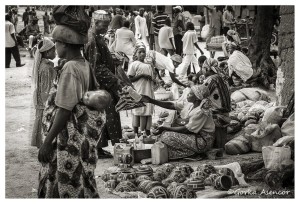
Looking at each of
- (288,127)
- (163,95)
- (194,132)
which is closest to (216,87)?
(194,132)

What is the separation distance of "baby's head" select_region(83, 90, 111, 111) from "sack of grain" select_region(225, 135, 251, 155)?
390 cm

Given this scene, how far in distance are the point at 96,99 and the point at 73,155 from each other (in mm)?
463

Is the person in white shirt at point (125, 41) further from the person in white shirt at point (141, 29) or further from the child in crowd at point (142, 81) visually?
the child in crowd at point (142, 81)

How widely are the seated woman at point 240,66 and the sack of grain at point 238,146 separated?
523cm

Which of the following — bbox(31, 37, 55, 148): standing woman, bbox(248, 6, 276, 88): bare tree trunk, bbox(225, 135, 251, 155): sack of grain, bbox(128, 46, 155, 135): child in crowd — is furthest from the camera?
bbox(248, 6, 276, 88): bare tree trunk

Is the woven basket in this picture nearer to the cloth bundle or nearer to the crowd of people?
the crowd of people

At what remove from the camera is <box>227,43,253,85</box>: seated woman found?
13.0m

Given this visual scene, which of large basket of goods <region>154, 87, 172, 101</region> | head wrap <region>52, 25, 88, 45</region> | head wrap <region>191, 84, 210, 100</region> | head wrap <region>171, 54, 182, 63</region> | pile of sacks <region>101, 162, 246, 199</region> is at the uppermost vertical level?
head wrap <region>52, 25, 88, 45</region>

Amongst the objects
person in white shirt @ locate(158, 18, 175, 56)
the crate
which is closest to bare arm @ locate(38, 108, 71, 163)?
the crate

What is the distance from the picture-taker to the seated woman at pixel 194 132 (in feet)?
24.3

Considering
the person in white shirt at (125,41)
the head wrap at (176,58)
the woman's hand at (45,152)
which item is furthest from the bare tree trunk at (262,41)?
the woman's hand at (45,152)

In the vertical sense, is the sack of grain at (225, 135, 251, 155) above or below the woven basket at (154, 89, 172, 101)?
above

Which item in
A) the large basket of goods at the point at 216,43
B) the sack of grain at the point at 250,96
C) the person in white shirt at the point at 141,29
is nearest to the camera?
the sack of grain at the point at 250,96

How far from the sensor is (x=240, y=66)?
42.8ft
